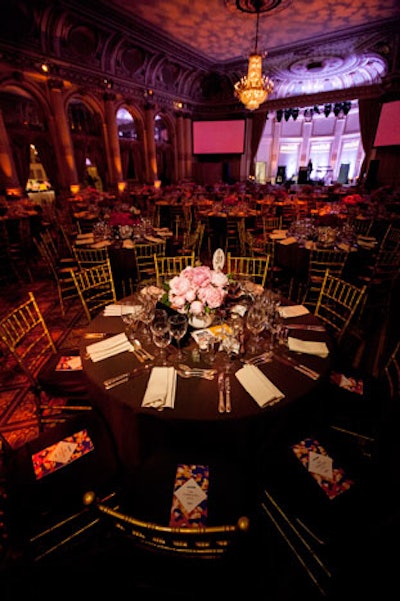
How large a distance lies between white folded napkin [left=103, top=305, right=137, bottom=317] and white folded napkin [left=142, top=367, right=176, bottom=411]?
28.7 inches

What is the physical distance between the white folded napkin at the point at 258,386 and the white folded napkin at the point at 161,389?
0.35 m

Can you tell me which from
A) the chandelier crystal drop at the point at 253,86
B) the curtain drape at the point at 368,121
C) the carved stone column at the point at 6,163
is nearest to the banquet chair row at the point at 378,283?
the chandelier crystal drop at the point at 253,86

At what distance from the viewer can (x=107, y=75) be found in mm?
10133

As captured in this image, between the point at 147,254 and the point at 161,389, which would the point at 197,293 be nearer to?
the point at 161,389

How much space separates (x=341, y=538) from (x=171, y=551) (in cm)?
74

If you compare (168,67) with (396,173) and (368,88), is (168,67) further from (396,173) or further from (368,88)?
(396,173)

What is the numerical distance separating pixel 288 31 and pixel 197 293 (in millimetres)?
12778

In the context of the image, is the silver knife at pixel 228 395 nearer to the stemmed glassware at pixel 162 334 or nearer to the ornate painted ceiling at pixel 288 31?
the stemmed glassware at pixel 162 334

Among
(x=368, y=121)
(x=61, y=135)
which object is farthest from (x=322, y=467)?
(x=368, y=121)

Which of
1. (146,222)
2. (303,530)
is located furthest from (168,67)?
(303,530)

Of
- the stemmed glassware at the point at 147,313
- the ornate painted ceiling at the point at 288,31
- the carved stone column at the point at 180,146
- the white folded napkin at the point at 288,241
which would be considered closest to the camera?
the stemmed glassware at the point at 147,313

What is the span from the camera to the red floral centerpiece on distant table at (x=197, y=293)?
175 centimetres

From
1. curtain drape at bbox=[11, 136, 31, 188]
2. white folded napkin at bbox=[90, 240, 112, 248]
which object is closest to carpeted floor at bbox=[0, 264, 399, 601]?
white folded napkin at bbox=[90, 240, 112, 248]

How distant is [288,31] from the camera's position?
10109 millimetres
